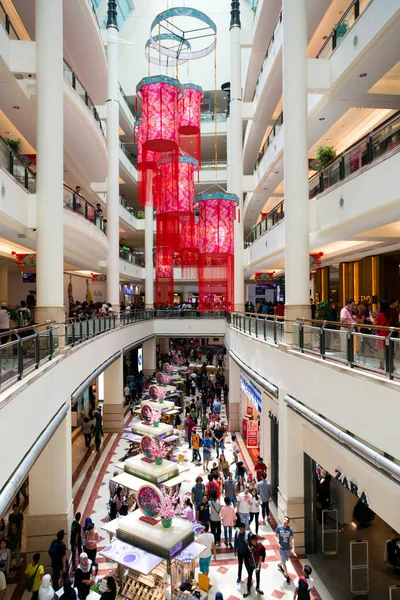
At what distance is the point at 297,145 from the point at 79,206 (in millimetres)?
6638

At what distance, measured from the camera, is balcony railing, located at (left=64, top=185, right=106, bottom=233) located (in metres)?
12.1

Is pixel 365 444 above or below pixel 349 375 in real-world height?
below

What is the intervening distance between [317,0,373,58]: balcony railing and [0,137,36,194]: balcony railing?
6924 millimetres

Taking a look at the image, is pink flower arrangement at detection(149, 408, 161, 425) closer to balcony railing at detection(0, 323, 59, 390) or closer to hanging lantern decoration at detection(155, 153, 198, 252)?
hanging lantern decoration at detection(155, 153, 198, 252)

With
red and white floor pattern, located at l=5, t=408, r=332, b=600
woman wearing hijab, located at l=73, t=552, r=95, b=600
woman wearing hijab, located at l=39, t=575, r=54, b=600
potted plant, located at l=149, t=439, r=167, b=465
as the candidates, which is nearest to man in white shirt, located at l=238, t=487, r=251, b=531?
red and white floor pattern, located at l=5, t=408, r=332, b=600

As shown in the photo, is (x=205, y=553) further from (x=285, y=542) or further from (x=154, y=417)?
(x=154, y=417)

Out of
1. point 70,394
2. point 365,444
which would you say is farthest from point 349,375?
point 70,394

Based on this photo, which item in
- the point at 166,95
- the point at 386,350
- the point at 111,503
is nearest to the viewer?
the point at 386,350

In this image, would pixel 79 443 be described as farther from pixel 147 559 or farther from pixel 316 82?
pixel 316 82

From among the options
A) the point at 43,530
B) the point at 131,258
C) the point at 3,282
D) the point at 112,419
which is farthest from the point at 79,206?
the point at 131,258

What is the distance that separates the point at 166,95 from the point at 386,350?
23.0ft

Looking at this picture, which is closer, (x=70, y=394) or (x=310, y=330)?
(x=310, y=330)

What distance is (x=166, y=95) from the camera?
9.48m

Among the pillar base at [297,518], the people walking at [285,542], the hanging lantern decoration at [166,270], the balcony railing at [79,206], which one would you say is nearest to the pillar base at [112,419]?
the hanging lantern decoration at [166,270]
